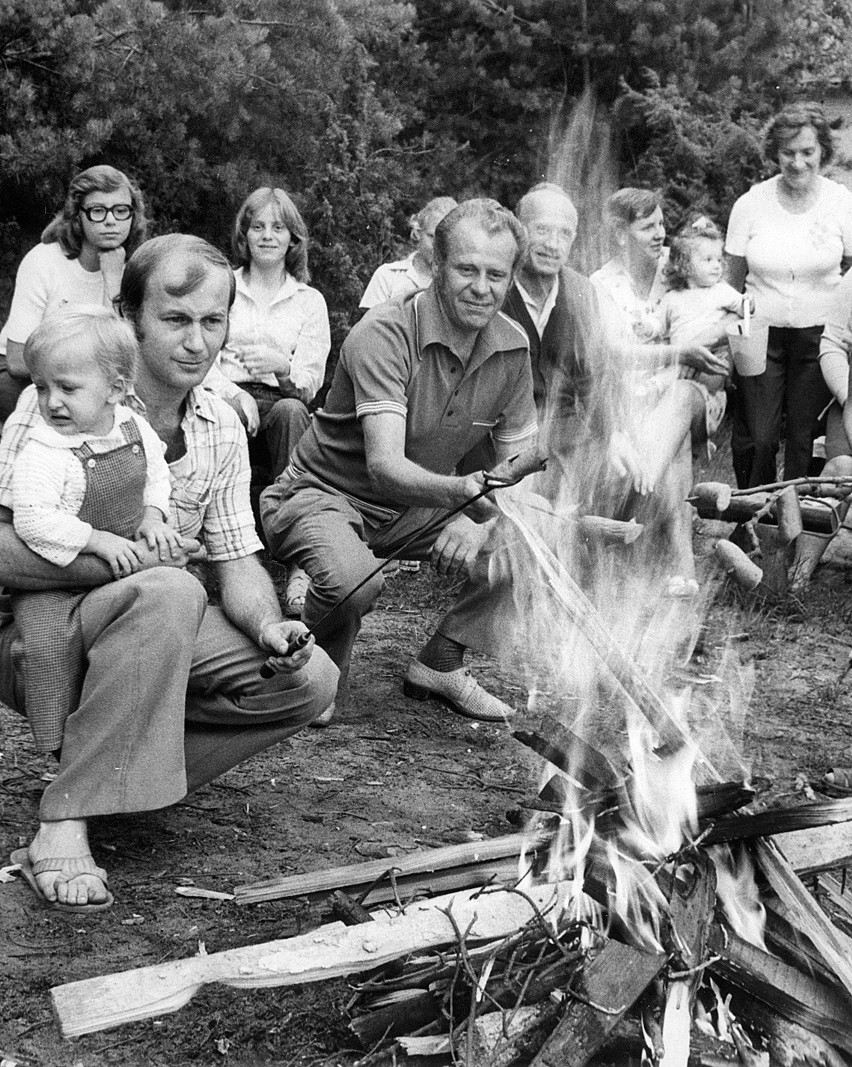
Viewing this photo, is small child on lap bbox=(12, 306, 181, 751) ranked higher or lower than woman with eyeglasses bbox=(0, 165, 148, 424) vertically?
lower

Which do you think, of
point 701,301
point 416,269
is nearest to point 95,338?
point 416,269

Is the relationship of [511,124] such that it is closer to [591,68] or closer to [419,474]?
[591,68]

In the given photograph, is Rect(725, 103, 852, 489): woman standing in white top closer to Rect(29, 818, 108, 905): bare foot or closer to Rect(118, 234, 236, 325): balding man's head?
Rect(118, 234, 236, 325): balding man's head

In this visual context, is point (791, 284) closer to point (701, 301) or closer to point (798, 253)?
point (798, 253)

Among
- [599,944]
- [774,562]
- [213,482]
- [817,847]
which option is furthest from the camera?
[774,562]

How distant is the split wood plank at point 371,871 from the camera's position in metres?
3.28

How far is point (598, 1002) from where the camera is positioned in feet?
8.12

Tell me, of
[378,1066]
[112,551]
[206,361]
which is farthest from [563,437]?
[378,1066]

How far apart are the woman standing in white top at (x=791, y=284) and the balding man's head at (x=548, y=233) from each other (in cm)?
209

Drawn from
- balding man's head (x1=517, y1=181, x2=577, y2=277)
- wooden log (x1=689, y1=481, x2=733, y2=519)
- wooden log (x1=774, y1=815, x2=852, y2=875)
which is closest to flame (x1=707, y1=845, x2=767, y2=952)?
wooden log (x1=774, y1=815, x2=852, y2=875)

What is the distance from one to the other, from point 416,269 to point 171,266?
3384 millimetres

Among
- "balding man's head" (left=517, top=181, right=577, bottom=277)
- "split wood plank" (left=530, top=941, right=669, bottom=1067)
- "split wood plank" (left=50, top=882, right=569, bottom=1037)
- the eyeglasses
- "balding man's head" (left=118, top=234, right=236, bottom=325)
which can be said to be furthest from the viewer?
the eyeglasses

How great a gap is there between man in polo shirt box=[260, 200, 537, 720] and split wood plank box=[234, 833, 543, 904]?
3.49 ft

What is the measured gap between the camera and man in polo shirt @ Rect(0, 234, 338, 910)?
3.18 meters
